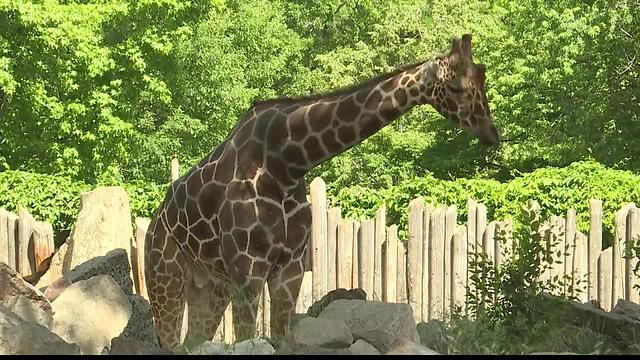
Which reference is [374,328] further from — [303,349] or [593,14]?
[593,14]

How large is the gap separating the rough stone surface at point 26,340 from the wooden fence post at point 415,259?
611 cm

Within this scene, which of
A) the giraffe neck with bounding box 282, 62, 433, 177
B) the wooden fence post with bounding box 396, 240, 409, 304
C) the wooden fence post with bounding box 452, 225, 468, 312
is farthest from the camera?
the wooden fence post with bounding box 396, 240, 409, 304

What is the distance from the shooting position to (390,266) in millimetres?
10523

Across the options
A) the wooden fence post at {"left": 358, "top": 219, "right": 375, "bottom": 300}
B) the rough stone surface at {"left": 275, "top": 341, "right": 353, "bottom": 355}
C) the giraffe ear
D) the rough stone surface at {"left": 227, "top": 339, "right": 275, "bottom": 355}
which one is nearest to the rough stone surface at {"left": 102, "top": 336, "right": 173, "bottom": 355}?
the rough stone surface at {"left": 227, "top": 339, "right": 275, "bottom": 355}

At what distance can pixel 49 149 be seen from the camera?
18594 mm

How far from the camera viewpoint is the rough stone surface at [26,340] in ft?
14.8

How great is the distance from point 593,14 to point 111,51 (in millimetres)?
8437

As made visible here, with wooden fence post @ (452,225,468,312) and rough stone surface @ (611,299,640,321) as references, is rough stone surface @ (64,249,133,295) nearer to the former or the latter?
rough stone surface @ (611,299,640,321)

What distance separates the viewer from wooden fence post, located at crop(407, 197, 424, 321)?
1045 centimetres

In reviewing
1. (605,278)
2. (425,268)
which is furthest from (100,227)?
(605,278)

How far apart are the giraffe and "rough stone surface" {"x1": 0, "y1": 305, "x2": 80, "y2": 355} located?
116cm

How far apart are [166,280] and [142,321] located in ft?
1.25

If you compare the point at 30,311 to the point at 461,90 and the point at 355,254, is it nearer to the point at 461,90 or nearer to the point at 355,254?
the point at 461,90

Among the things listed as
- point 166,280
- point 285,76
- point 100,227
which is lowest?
point 166,280
